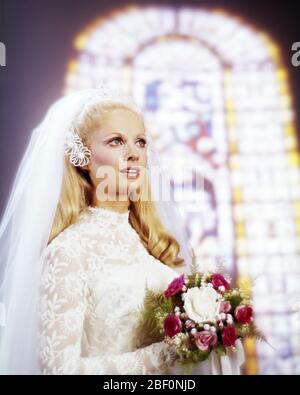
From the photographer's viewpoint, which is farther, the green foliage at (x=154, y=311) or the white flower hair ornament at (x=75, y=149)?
the white flower hair ornament at (x=75, y=149)

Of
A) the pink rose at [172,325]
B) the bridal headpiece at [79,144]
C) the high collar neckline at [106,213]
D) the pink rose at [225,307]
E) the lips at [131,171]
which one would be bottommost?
the pink rose at [172,325]

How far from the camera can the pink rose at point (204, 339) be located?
1.75 m

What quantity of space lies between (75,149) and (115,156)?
0.17 meters

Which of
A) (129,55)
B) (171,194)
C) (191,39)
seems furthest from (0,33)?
(171,194)

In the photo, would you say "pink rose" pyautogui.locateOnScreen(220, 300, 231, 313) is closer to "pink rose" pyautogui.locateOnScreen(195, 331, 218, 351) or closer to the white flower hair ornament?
"pink rose" pyautogui.locateOnScreen(195, 331, 218, 351)

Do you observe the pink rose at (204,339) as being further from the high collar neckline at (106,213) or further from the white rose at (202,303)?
the high collar neckline at (106,213)

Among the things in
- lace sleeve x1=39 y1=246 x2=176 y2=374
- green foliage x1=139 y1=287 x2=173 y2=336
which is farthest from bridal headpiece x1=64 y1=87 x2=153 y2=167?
green foliage x1=139 y1=287 x2=173 y2=336

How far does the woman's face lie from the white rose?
58 cm

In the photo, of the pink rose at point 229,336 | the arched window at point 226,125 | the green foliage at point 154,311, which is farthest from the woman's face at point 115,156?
the pink rose at point 229,336

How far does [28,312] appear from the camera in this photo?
1.95 m

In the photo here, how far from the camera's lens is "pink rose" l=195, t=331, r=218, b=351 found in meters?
1.75

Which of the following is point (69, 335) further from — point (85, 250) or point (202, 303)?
point (202, 303)

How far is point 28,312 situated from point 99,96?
3.07 feet

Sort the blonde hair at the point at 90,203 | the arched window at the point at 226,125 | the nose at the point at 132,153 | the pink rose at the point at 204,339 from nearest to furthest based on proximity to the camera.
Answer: the pink rose at the point at 204,339, the blonde hair at the point at 90,203, the nose at the point at 132,153, the arched window at the point at 226,125
